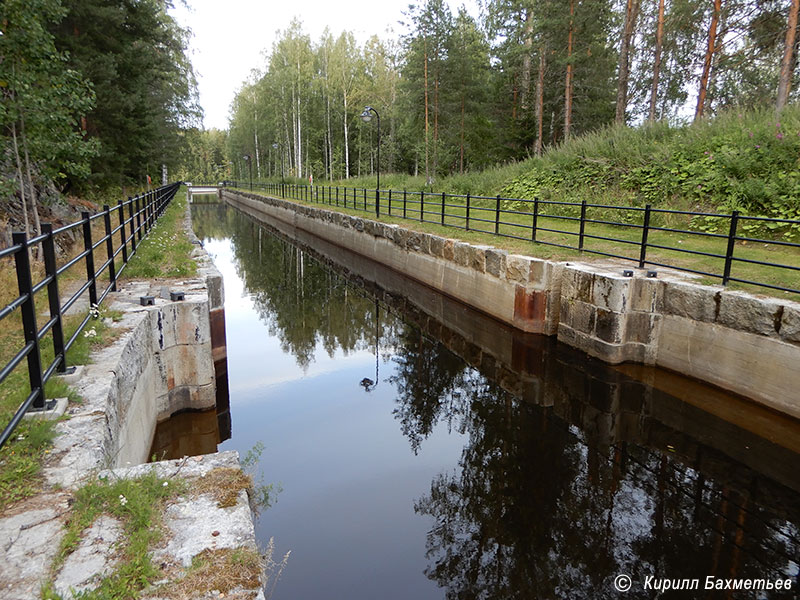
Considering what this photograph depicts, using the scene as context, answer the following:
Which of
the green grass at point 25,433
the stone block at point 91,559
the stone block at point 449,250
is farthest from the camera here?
the stone block at point 449,250

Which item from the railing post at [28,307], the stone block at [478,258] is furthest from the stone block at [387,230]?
the railing post at [28,307]

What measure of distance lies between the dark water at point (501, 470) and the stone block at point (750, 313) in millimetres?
873

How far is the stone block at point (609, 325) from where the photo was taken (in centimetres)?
723

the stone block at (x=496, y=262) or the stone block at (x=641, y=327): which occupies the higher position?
the stone block at (x=496, y=262)

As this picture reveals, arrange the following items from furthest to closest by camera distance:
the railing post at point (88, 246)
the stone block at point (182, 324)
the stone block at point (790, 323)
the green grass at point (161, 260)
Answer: the green grass at point (161, 260), the stone block at point (182, 324), the stone block at point (790, 323), the railing post at point (88, 246)

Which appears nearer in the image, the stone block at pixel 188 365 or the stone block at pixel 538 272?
the stone block at pixel 188 365

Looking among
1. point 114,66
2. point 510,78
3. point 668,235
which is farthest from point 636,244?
point 510,78

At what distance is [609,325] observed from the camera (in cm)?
733

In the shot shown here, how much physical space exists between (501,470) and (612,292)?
339cm

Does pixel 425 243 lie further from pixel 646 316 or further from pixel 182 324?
pixel 182 324

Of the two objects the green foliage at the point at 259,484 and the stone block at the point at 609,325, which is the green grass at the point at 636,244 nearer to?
the stone block at the point at 609,325

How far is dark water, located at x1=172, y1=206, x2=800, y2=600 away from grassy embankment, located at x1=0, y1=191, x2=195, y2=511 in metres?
1.78

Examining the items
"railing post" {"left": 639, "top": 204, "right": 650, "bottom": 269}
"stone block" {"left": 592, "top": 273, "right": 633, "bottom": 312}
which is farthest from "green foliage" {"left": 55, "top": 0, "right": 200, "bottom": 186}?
"railing post" {"left": 639, "top": 204, "right": 650, "bottom": 269}

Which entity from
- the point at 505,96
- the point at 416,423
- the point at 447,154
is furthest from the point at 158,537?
the point at 505,96
